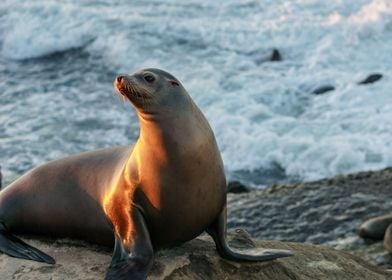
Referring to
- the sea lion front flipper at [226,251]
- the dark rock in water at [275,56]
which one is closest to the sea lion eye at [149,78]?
the sea lion front flipper at [226,251]

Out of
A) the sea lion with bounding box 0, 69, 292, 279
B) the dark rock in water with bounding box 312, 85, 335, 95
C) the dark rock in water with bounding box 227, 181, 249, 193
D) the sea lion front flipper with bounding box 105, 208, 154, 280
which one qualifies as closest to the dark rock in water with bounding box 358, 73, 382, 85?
the dark rock in water with bounding box 312, 85, 335, 95

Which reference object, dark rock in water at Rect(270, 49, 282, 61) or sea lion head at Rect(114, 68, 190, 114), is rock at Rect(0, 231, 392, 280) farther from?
dark rock in water at Rect(270, 49, 282, 61)

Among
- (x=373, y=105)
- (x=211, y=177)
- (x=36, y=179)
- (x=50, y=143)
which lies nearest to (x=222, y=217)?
(x=211, y=177)

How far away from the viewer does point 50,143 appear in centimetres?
1172

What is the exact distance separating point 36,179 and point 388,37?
14473mm

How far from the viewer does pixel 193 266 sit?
3.67 meters

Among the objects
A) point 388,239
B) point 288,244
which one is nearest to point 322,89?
point 388,239

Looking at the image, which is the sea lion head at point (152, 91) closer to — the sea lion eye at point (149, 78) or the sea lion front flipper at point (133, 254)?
the sea lion eye at point (149, 78)

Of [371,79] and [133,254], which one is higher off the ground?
[133,254]

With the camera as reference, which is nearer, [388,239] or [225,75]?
[388,239]

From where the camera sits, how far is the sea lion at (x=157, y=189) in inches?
139

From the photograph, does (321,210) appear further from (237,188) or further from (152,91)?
(152,91)

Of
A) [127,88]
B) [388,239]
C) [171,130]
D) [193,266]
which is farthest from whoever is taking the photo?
[388,239]

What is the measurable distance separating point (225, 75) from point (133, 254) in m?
11.6
